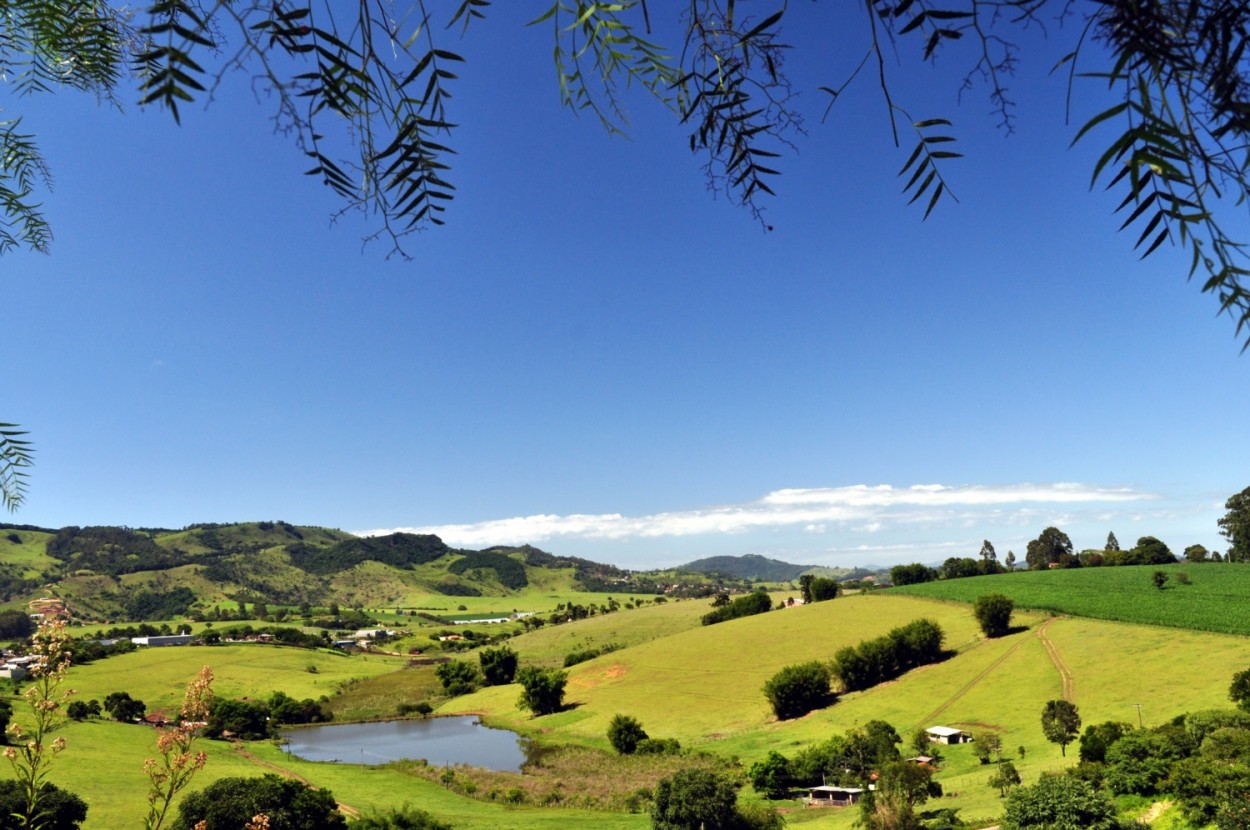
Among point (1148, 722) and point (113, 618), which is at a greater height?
point (1148, 722)

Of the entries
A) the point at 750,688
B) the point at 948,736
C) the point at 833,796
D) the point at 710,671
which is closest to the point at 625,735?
the point at 750,688

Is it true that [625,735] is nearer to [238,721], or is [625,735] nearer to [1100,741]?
[1100,741]

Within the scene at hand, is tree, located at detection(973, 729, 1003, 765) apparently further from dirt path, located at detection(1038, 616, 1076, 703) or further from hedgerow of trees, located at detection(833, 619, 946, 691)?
hedgerow of trees, located at detection(833, 619, 946, 691)

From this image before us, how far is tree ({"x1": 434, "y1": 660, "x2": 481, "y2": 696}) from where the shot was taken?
288 feet

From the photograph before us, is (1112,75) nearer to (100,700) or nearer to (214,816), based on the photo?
(214,816)

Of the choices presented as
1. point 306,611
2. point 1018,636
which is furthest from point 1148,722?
point 306,611

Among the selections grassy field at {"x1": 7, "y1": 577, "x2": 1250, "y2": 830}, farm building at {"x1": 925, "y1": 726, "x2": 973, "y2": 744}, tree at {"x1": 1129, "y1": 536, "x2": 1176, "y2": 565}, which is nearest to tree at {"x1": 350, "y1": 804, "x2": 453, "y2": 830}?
grassy field at {"x1": 7, "y1": 577, "x2": 1250, "y2": 830}

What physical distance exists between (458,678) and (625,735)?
44908 millimetres

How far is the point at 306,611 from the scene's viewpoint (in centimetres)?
18500

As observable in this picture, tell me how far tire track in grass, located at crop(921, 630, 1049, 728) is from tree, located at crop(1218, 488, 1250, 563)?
65522mm

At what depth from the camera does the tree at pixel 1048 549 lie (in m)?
124

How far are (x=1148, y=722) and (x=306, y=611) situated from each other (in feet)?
640

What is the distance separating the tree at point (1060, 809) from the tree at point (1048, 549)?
121375 mm

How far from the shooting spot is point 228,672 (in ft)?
283
